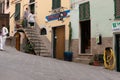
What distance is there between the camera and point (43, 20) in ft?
82.7

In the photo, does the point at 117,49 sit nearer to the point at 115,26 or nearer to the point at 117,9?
the point at 115,26

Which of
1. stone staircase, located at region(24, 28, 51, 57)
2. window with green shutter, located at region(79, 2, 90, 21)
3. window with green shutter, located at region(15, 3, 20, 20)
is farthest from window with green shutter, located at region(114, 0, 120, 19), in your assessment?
window with green shutter, located at region(15, 3, 20, 20)

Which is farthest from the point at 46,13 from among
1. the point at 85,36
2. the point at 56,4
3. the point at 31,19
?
the point at 85,36

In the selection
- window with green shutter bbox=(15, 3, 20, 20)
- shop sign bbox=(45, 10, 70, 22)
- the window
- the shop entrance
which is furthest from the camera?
window with green shutter bbox=(15, 3, 20, 20)

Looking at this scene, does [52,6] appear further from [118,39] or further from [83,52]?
[118,39]

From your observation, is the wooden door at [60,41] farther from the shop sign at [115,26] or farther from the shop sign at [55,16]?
the shop sign at [115,26]

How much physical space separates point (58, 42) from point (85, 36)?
10.6 feet

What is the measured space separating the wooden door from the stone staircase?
93 cm

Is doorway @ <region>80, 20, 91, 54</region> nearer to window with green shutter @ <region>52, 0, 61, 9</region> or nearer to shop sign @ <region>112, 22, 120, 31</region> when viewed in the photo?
shop sign @ <region>112, 22, 120, 31</region>

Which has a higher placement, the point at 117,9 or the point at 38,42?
the point at 117,9

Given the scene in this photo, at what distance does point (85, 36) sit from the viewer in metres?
20.6

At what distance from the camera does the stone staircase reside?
2395cm

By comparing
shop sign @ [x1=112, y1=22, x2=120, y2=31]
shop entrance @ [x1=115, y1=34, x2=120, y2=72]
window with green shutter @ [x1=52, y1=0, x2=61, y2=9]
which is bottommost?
shop entrance @ [x1=115, y1=34, x2=120, y2=72]

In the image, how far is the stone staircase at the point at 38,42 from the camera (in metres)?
24.0
